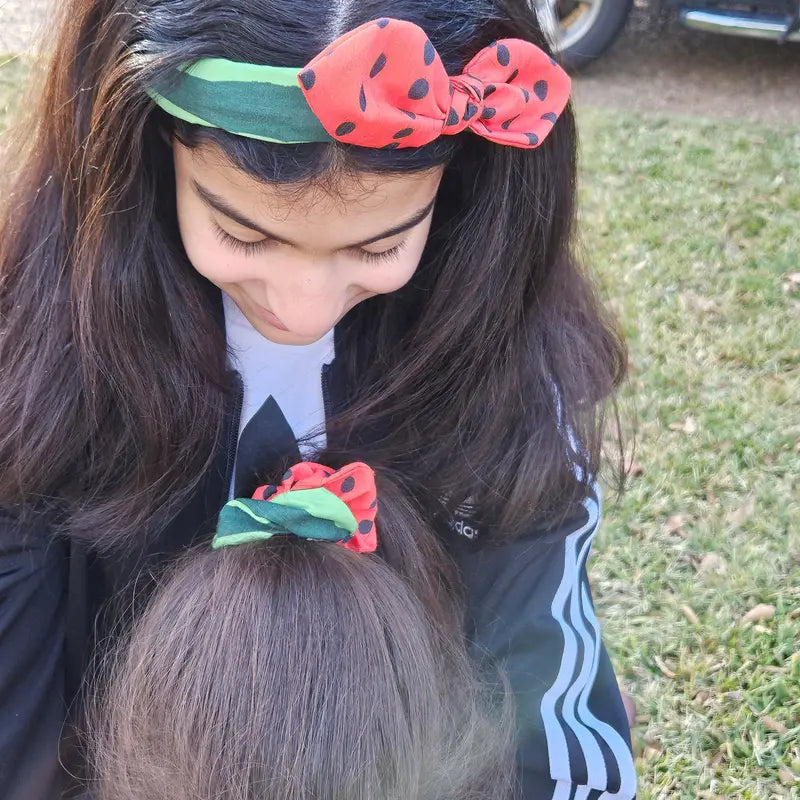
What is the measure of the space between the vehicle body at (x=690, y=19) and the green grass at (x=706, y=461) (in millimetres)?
637

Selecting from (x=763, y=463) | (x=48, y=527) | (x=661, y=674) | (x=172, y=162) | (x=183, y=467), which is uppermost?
(x=172, y=162)

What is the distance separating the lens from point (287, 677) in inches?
42.1

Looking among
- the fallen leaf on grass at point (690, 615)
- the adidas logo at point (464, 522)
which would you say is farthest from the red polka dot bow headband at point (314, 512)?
the fallen leaf on grass at point (690, 615)

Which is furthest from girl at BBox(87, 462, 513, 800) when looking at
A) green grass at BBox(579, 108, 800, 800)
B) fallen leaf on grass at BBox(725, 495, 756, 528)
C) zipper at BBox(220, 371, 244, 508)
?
fallen leaf on grass at BBox(725, 495, 756, 528)

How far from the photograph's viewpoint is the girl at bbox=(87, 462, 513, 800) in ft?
3.50

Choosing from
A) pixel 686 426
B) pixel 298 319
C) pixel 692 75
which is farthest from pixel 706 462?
pixel 692 75

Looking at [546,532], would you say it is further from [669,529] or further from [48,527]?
[669,529]

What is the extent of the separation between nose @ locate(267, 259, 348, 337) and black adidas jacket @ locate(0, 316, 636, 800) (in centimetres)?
35

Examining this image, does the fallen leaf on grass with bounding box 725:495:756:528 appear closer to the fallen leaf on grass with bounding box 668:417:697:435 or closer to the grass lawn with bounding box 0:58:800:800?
the grass lawn with bounding box 0:58:800:800

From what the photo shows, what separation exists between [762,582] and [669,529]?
0.87 ft

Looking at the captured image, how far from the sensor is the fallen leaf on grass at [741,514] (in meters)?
2.51

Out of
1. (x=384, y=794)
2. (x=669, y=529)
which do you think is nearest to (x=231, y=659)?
(x=384, y=794)

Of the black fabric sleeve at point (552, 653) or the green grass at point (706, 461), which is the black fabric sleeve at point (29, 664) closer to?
the black fabric sleeve at point (552, 653)

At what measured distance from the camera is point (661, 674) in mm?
2189
